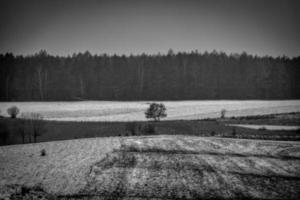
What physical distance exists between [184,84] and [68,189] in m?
66.1

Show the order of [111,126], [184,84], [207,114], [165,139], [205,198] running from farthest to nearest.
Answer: [184,84] < [207,114] < [111,126] < [165,139] < [205,198]

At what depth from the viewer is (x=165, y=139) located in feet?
66.7

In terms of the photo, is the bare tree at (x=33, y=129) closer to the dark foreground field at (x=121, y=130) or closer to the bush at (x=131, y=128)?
the dark foreground field at (x=121, y=130)

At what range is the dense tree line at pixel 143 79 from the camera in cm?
7325

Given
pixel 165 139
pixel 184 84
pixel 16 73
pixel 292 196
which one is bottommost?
pixel 292 196

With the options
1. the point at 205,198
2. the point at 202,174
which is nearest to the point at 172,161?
the point at 202,174

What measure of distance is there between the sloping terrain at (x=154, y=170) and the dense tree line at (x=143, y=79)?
178 ft

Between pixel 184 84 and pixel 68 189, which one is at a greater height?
pixel 184 84

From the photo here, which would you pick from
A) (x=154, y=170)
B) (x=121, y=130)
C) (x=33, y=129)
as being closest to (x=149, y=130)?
(x=121, y=130)

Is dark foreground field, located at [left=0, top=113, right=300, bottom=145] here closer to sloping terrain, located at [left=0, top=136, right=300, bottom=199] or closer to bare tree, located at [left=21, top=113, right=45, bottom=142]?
bare tree, located at [left=21, top=113, right=45, bottom=142]

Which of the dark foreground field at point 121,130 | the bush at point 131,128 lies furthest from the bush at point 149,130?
the bush at point 131,128

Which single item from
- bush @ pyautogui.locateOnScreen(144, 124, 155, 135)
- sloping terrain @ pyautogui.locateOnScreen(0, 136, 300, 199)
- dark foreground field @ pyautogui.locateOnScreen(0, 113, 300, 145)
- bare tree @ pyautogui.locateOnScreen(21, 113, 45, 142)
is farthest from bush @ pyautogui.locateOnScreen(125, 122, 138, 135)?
bare tree @ pyautogui.locateOnScreen(21, 113, 45, 142)

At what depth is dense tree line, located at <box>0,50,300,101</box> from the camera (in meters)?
73.2

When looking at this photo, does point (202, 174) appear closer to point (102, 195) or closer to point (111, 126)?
point (102, 195)
